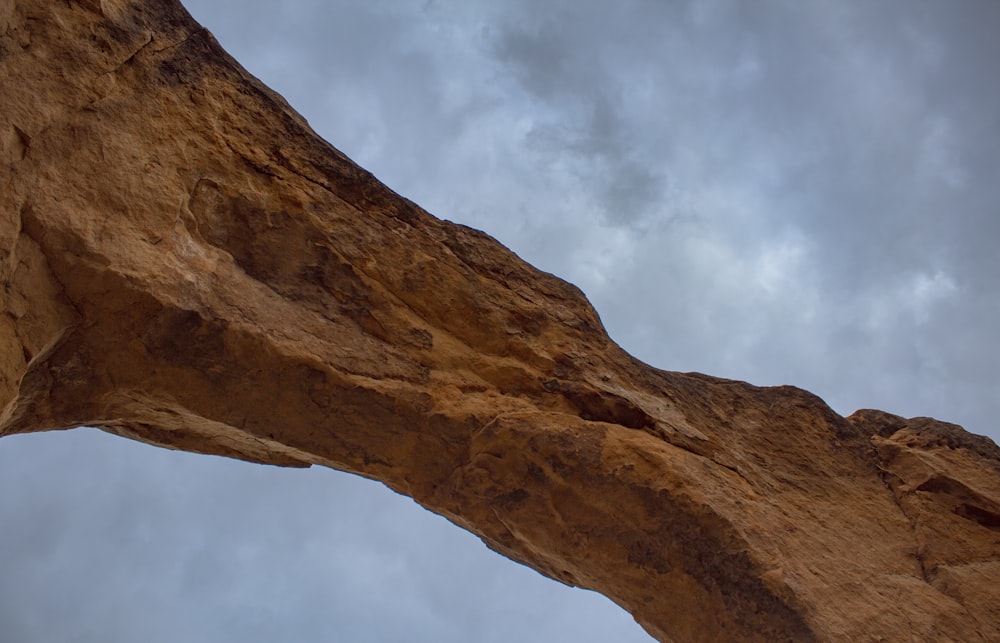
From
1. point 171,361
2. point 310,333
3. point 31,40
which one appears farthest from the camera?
point 310,333

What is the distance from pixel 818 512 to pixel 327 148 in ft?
21.8

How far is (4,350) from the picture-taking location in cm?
557

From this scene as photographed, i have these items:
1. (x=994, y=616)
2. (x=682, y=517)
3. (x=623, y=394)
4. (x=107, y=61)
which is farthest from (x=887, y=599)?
(x=107, y=61)

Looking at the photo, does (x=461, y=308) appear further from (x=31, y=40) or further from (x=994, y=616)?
(x=994, y=616)

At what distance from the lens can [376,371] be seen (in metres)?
7.49

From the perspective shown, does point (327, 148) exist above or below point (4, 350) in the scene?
above

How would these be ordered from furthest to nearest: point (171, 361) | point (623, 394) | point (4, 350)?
point (623, 394) < point (171, 361) < point (4, 350)

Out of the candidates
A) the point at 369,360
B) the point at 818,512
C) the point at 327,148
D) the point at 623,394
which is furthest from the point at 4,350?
the point at 818,512

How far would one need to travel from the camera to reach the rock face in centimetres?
621

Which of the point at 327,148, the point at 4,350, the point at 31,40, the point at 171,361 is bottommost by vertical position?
the point at 4,350

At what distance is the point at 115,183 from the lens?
637 cm

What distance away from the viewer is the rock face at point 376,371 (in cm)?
621

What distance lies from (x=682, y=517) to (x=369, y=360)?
3322mm

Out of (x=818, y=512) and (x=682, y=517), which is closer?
(x=682, y=517)
